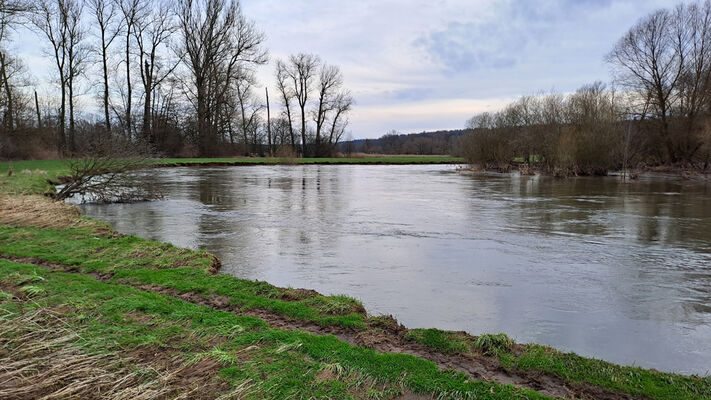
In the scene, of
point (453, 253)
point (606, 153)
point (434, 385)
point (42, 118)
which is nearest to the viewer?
point (434, 385)

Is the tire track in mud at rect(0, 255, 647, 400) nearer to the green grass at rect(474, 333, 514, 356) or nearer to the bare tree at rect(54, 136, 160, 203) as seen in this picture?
the green grass at rect(474, 333, 514, 356)

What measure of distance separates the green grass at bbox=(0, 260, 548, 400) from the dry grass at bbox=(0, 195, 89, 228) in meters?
5.24

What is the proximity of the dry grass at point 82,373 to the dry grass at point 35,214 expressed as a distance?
690cm

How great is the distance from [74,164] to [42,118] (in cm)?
3592

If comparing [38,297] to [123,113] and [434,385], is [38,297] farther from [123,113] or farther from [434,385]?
[123,113]

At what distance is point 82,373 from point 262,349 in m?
1.28

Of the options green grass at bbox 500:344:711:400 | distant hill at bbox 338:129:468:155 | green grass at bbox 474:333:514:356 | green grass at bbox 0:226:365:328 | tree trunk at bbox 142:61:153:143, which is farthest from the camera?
distant hill at bbox 338:129:468:155

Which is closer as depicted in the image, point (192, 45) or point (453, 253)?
point (453, 253)

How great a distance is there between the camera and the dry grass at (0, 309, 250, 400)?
2893 millimetres

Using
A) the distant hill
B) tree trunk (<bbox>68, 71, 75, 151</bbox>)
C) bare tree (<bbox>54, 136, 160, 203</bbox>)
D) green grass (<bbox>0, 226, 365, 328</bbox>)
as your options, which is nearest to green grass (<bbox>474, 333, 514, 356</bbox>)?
green grass (<bbox>0, 226, 365, 328</bbox>)

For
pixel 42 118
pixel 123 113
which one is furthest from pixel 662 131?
pixel 42 118

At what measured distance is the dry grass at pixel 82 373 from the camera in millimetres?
2893

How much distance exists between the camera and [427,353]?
402 cm

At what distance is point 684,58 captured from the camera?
115 feet
